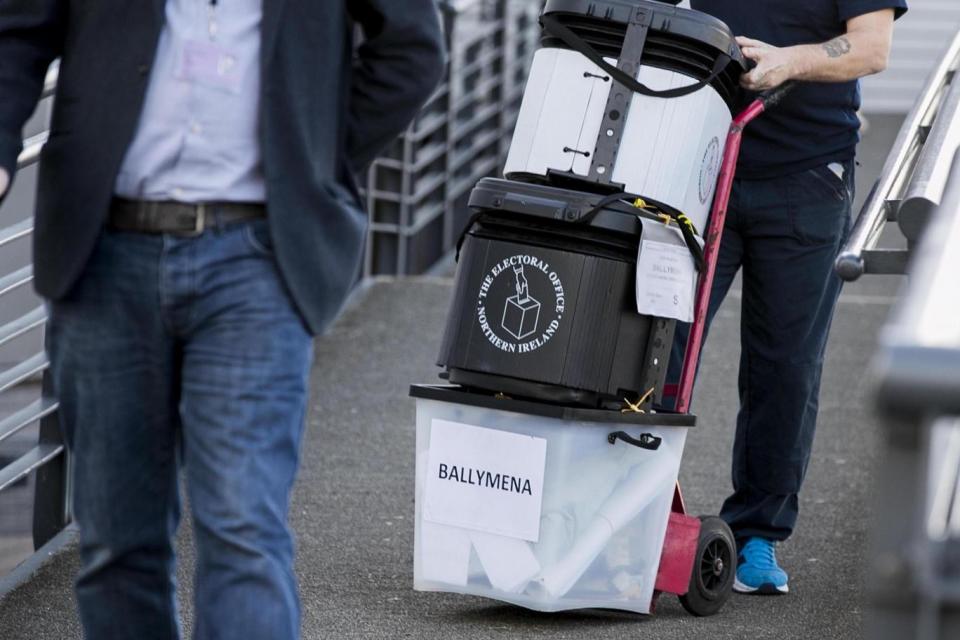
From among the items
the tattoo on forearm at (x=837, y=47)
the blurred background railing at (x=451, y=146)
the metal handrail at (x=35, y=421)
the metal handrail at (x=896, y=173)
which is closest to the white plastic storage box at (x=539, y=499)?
the metal handrail at (x=896, y=173)

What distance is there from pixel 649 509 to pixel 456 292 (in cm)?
67

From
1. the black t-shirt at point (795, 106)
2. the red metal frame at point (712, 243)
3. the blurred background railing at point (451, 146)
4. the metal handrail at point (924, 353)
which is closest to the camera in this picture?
the metal handrail at point (924, 353)

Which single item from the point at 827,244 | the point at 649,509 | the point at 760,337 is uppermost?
the point at 827,244

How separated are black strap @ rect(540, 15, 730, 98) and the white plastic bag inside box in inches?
0.7

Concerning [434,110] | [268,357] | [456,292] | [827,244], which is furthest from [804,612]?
[434,110]

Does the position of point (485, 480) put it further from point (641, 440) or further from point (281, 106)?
point (281, 106)

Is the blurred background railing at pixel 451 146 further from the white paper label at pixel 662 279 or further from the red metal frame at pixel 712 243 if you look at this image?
the white paper label at pixel 662 279

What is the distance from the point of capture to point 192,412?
8.48ft

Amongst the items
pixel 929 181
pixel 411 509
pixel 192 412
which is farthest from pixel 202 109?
pixel 411 509

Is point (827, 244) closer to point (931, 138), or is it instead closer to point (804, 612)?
point (931, 138)

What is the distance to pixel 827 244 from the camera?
427 cm

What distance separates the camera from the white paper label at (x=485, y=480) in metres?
3.73

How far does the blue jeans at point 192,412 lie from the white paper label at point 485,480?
114cm

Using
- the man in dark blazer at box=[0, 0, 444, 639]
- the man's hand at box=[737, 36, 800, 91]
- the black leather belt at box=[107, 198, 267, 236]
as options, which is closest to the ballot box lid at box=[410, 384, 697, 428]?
the man's hand at box=[737, 36, 800, 91]
